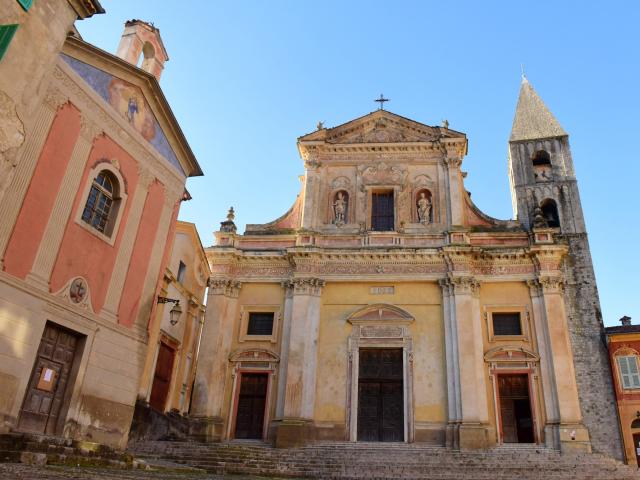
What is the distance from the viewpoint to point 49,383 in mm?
10570

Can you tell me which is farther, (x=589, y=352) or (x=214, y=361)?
(x=589, y=352)

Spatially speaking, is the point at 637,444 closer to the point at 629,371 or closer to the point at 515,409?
the point at 629,371

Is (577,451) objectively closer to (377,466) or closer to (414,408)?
(414,408)

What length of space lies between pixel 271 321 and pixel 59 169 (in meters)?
10.9

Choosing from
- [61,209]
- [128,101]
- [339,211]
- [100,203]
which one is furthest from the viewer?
[339,211]

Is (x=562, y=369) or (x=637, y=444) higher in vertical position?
(x=562, y=369)

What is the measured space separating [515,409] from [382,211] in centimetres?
900

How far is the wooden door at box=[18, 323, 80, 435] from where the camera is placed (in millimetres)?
10102

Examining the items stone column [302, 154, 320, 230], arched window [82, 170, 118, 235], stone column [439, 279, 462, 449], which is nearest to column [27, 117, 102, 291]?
arched window [82, 170, 118, 235]

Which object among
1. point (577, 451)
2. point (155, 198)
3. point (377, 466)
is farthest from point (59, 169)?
point (577, 451)

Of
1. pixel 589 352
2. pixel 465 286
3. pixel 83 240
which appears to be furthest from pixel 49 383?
pixel 589 352

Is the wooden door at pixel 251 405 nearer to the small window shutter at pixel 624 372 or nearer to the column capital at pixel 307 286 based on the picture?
the column capital at pixel 307 286

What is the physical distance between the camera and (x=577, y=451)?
16.1m

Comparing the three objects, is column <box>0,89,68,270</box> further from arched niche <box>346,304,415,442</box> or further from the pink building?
arched niche <box>346,304,415,442</box>
